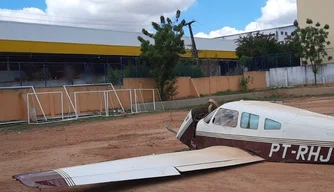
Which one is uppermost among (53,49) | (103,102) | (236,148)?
(53,49)

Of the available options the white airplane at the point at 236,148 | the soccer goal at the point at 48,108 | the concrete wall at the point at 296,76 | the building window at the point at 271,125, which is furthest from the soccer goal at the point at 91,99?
the concrete wall at the point at 296,76

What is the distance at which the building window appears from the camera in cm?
838

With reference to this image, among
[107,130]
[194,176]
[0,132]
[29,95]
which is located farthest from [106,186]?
[29,95]

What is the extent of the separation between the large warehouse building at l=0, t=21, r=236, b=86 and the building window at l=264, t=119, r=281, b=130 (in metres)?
25.8

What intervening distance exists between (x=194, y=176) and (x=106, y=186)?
164 centimetres

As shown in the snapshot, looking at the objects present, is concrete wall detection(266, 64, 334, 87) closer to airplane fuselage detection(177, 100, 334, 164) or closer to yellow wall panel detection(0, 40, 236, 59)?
yellow wall panel detection(0, 40, 236, 59)

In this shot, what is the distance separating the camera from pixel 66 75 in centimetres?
3544

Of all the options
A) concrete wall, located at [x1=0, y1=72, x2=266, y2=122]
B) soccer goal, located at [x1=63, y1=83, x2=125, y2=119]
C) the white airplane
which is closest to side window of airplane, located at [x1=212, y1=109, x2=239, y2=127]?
the white airplane

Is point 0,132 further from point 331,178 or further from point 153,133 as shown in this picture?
point 331,178

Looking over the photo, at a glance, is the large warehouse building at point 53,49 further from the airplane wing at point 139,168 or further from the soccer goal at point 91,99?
the airplane wing at point 139,168

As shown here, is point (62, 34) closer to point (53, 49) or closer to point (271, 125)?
point (53, 49)

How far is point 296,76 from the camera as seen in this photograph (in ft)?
169

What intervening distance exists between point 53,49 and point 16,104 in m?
14.2

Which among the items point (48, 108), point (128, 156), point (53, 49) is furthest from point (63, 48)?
point (128, 156)
